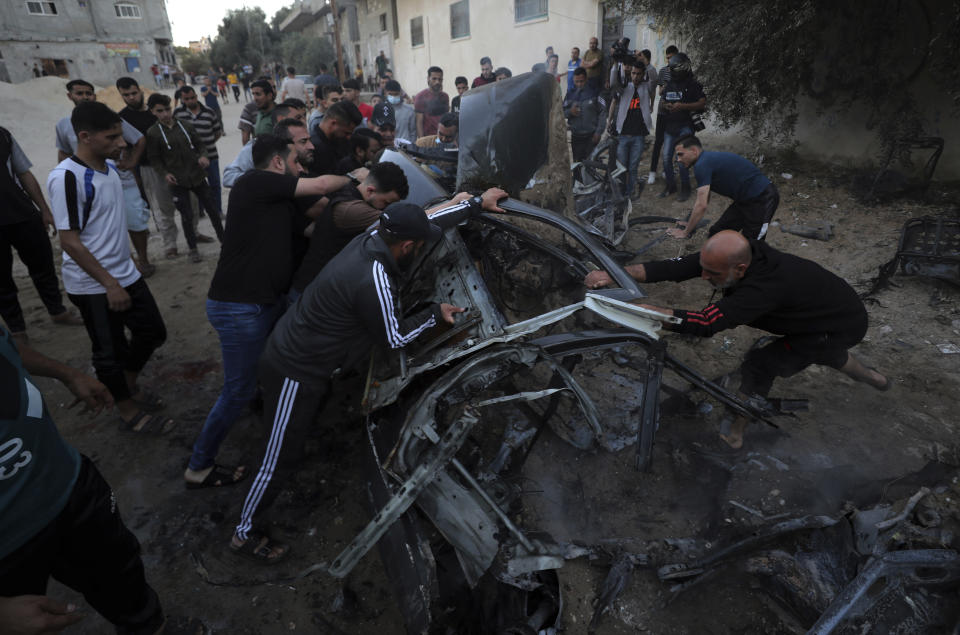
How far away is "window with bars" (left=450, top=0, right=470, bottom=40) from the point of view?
607 inches

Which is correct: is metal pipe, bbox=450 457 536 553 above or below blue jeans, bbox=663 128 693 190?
below

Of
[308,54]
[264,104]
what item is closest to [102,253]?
[264,104]

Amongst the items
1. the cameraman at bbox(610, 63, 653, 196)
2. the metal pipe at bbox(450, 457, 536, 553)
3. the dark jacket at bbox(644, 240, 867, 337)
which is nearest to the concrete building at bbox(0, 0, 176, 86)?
the cameraman at bbox(610, 63, 653, 196)

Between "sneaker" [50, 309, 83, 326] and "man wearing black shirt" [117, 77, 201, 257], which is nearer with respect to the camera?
Answer: "sneaker" [50, 309, 83, 326]

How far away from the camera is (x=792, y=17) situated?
231 inches

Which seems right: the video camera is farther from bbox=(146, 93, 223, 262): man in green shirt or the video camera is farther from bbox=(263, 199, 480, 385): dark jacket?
bbox=(263, 199, 480, 385): dark jacket

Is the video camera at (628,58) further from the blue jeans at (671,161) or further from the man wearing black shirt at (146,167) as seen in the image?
the man wearing black shirt at (146,167)

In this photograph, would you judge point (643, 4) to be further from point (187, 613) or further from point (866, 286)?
point (187, 613)

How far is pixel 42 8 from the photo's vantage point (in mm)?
25359

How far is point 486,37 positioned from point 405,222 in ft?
48.6

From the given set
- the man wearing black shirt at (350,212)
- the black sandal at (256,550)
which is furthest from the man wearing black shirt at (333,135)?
the black sandal at (256,550)

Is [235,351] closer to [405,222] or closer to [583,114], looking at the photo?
[405,222]

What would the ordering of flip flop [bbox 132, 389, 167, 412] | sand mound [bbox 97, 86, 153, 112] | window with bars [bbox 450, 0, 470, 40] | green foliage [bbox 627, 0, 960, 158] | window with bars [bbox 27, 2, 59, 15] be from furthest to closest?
window with bars [bbox 27, 2, 59, 15], sand mound [bbox 97, 86, 153, 112], window with bars [bbox 450, 0, 470, 40], green foliage [bbox 627, 0, 960, 158], flip flop [bbox 132, 389, 167, 412]

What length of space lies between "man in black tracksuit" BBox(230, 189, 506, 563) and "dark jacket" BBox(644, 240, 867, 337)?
134 centimetres
